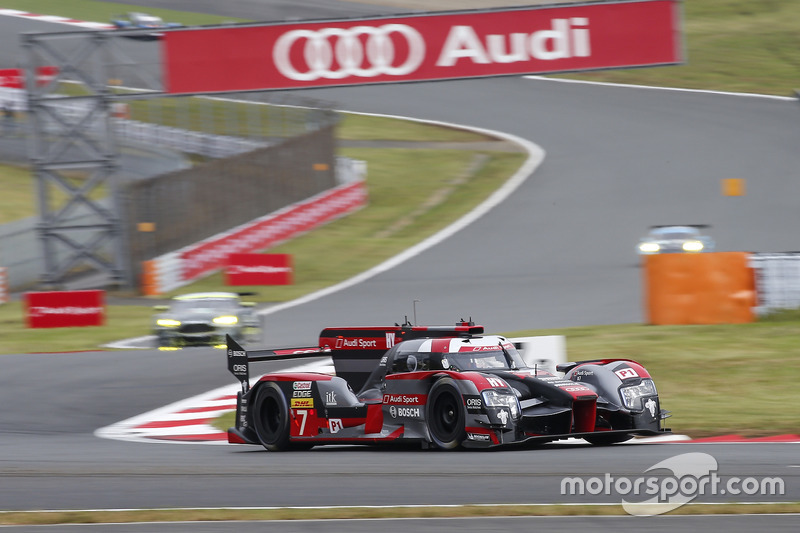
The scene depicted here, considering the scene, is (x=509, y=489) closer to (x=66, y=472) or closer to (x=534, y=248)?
(x=66, y=472)

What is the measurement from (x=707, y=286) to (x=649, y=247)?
10524mm

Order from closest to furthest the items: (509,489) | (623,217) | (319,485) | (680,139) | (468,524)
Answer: (468,524)
(509,489)
(319,485)
(623,217)
(680,139)

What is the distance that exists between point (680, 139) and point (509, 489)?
35.3m

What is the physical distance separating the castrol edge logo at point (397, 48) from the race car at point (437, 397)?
44.7 feet

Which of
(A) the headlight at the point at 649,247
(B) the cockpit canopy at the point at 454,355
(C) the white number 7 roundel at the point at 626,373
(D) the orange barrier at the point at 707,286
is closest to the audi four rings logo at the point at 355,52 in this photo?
(A) the headlight at the point at 649,247

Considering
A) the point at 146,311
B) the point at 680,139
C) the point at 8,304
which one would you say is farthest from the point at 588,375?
the point at 680,139

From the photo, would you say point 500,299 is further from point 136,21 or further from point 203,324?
point 136,21

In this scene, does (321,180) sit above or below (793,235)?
above

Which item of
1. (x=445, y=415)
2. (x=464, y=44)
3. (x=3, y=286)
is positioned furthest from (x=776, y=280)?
(x=3, y=286)

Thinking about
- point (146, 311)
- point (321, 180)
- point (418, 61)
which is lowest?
point (146, 311)

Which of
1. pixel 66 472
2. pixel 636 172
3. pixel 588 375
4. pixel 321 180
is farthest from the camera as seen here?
pixel 636 172

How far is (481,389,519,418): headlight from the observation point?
9406mm

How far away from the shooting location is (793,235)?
30.2 metres

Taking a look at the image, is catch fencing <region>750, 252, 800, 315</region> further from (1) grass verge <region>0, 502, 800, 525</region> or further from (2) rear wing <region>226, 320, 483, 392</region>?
(1) grass verge <region>0, 502, 800, 525</region>
